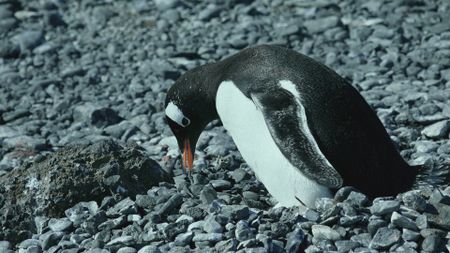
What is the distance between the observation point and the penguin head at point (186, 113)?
18.3 ft

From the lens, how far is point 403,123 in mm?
6457

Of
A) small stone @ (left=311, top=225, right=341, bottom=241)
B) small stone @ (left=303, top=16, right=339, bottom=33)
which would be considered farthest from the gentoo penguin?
small stone @ (left=303, top=16, right=339, bottom=33)

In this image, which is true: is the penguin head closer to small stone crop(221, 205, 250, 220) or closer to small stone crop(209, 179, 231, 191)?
small stone crop(209, 179, 231, 191)

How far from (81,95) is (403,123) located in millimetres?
2837

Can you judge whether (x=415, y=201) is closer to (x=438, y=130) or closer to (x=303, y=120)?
(x=303, y=120)

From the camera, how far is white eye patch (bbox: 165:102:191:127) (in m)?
5.68

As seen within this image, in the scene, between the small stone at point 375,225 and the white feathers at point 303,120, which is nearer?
the small stone at point 375,225

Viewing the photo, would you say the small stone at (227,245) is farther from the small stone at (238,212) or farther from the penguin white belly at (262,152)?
the penguin white belly at (262,152)

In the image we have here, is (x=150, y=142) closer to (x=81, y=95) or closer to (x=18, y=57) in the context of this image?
(x=81, y=95)

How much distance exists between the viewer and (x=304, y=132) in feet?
15.3

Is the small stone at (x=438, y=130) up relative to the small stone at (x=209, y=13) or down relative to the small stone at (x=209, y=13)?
down

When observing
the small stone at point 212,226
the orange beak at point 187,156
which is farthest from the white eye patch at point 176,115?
the small stone at point 212,226

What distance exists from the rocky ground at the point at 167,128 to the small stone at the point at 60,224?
0.04ft

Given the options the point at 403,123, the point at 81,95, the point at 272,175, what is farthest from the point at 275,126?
the point at 81,95
